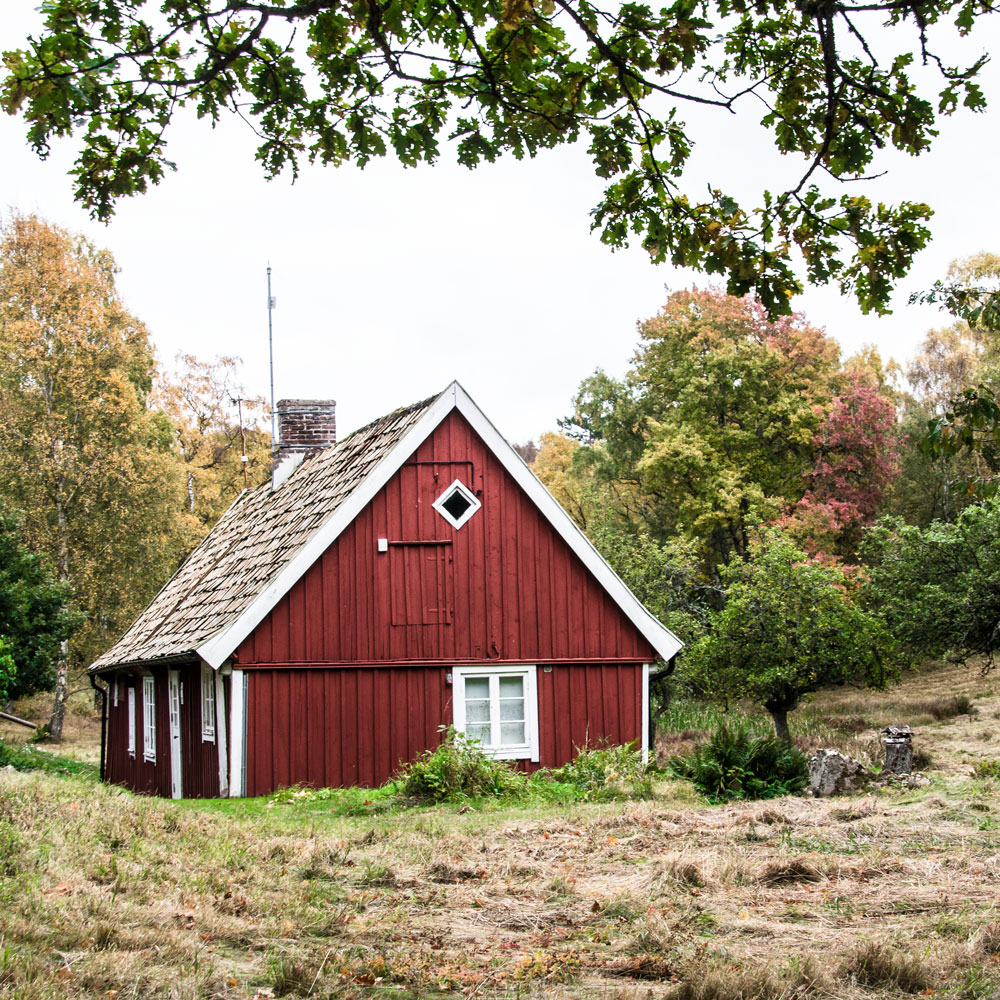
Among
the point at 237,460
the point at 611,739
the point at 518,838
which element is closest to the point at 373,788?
the point at 611,739

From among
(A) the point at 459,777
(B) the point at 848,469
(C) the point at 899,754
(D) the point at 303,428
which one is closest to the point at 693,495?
(B) the point at 848,469

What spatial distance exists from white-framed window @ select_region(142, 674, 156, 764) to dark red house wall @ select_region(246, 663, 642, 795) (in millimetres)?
5336

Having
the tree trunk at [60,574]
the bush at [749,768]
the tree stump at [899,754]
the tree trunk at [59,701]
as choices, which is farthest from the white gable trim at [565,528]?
the tree trunk at [59,701]

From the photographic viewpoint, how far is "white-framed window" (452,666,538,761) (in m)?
16.0

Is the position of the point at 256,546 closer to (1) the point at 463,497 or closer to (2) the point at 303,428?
(1) the point at 463,497

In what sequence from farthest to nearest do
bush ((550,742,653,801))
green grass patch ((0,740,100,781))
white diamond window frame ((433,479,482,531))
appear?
1. green grass patch ((0,740,100,781))
2. white diamond window frame ((433,479,482,531))
3. bush ((550,742,653,801))

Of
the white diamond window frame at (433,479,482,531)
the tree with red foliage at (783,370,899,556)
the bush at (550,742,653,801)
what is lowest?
the bush at (550,742,653,801)

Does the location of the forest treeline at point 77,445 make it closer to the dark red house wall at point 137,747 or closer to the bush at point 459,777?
the dark red house wall at point 137,747

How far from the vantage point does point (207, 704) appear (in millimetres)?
16500

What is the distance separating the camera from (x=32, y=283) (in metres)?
33.1

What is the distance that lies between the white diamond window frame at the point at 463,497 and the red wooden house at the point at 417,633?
0.02 metres

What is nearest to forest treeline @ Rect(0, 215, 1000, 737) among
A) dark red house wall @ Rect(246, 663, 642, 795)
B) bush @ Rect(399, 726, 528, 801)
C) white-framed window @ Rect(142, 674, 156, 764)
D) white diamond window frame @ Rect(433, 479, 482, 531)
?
white-framed window @ Rect(142, 674, 156, 764)

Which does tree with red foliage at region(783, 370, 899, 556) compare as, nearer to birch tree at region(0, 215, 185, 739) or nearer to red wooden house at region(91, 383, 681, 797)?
red wooden house at region(91, 383, 681, 797)

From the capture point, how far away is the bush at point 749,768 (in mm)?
13555
